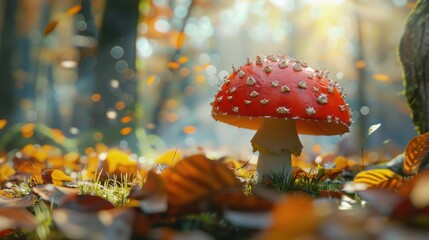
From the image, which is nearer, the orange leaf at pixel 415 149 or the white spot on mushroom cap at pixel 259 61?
the orange leaf at pixel 415 149

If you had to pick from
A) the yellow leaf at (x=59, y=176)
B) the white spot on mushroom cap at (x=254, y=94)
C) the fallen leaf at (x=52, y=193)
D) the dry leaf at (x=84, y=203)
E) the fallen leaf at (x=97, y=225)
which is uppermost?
the white spot on mushroom cap at (x=254, y=94)

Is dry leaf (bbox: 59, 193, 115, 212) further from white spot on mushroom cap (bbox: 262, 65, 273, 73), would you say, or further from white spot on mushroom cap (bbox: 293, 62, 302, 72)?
white spot on mushroom cap (bbox: 293, 62, 302, 72)

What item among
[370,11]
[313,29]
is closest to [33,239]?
[370,11]

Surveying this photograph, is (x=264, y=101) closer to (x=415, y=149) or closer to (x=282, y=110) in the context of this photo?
(x=282, y=110)

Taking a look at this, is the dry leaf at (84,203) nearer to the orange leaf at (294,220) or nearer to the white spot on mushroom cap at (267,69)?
the orange leaf at (294,220)

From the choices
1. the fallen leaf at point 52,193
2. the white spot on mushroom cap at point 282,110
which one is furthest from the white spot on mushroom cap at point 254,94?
the fallen leaf at point 52,193

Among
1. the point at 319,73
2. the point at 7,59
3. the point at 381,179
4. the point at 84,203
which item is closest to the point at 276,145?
the point at 319,73
